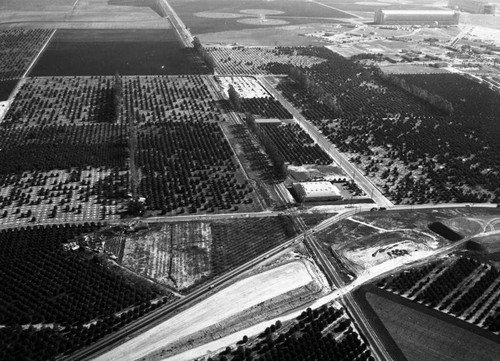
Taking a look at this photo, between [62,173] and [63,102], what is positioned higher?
[63,102]

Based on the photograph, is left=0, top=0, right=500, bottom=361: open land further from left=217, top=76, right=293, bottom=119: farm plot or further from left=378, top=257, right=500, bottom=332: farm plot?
left=217, top=76, right=293, bottom=119: farm plot

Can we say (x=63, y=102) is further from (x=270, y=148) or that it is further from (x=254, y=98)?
(x=270, y=148)

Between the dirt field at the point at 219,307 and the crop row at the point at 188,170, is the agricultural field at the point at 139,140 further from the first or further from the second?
the dirt field at the point at 219,307

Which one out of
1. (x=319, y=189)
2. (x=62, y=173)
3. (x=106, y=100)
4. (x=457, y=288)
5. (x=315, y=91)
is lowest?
(x=62, y=173)

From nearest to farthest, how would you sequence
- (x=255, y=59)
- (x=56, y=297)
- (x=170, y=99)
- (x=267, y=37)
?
(x=56, y=297) < (x=170, y=99) < (x=255, y=59) < (x=267, y=37)

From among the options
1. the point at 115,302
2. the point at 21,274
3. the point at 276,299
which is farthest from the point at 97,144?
the point at 276,299

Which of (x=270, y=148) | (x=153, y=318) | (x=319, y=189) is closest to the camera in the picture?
(x=153, y=318)

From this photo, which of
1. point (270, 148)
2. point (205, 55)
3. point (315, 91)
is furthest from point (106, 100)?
point (315, 91)

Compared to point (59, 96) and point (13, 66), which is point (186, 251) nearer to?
point (59, 96)
